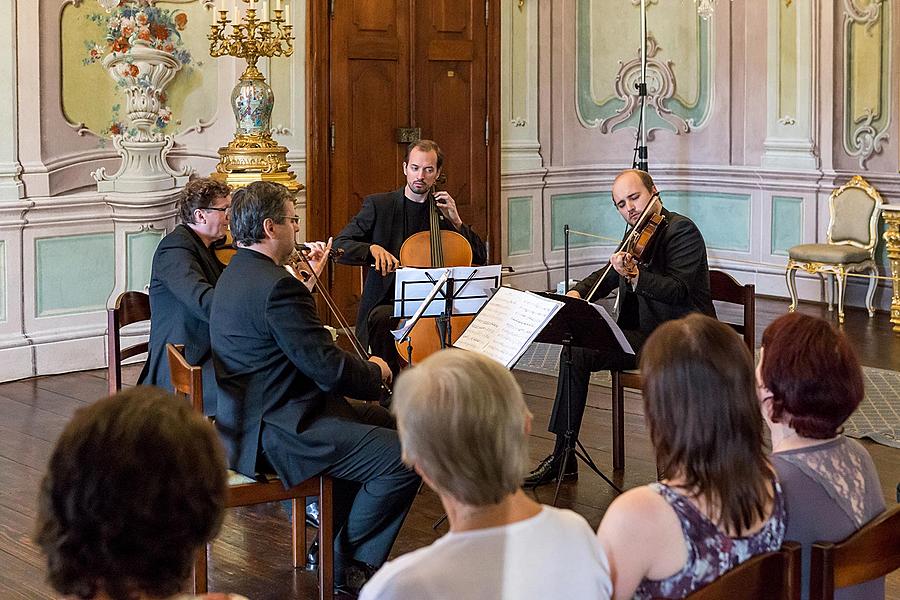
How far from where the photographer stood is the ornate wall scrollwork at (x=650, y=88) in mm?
9484

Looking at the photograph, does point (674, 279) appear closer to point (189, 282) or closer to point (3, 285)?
point (189, 282)

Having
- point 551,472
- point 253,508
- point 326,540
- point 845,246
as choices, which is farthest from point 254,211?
point 845,246

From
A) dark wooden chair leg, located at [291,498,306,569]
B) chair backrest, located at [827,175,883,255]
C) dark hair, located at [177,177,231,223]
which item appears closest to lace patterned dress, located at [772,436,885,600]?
dark wooden chair leg, located at [291,498,306,569]

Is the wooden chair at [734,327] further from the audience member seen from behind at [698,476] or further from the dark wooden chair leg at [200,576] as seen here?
the audience member seen from behind at [698,476]

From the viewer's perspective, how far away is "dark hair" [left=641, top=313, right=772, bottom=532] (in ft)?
6.82

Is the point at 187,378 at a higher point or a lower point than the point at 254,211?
lower

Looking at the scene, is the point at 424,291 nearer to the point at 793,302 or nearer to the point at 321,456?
the point at 321,456

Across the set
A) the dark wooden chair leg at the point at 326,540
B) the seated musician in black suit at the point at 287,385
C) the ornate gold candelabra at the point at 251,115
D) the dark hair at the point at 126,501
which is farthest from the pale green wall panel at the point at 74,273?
the dark hair at the point at 126,501

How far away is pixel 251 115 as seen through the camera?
21.0ft

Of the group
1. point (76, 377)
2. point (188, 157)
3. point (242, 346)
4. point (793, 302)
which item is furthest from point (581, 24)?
point (242, 346)

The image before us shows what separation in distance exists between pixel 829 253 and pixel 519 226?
7.17 feet

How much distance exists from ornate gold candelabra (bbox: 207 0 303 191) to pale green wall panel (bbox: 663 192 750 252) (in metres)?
4.09

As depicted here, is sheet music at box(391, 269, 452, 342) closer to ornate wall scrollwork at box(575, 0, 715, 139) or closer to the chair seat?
the chair seat

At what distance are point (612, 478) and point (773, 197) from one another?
15.9 ft
